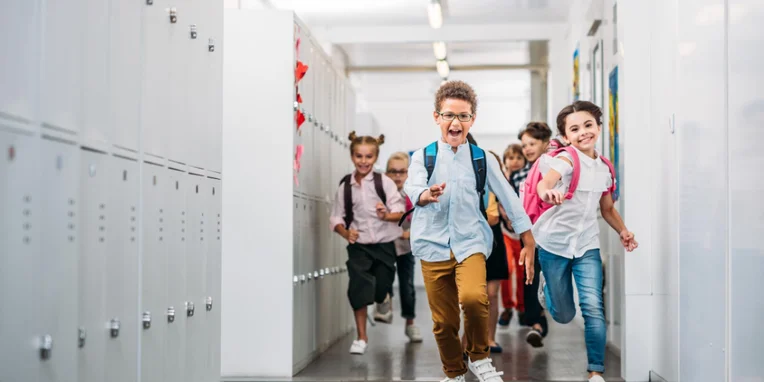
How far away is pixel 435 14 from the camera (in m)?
9.66

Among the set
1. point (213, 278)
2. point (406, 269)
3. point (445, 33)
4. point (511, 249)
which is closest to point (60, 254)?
point (213, 278)

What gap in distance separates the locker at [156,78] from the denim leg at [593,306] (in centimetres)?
212

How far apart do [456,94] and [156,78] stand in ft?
5.41

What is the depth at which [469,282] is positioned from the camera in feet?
13.4

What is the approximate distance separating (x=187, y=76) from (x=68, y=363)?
1424 mm

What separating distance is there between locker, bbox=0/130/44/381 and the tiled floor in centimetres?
304

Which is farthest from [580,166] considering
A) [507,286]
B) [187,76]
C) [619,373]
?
[507,286]

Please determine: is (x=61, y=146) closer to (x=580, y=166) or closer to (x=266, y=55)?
(x=580, y=166)

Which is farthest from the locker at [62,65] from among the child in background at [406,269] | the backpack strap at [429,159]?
the child in background at [406,269]

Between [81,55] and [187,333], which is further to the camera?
[187,333]

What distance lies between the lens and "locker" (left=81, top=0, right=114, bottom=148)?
246cm

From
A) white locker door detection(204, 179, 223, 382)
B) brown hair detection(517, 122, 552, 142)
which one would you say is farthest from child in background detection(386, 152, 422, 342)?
white locker door detection(204, 179, 223, 382)

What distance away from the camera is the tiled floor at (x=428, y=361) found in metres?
5.14

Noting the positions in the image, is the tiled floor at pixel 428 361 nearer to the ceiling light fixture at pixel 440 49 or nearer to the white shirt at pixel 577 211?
the white shirt at pixel 577 211
